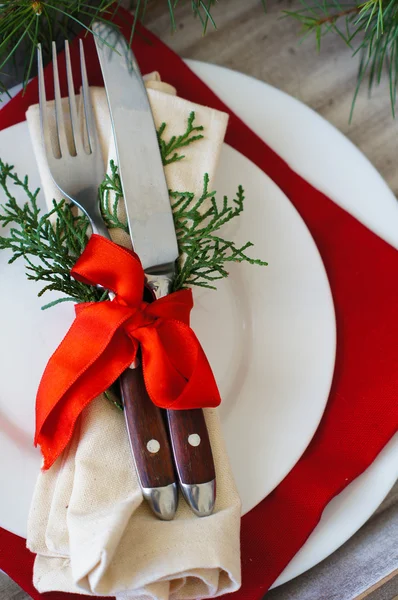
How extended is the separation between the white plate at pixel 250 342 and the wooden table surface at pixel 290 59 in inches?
8.4

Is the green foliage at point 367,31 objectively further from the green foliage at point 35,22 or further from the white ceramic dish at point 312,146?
the green foliage at point 35,22

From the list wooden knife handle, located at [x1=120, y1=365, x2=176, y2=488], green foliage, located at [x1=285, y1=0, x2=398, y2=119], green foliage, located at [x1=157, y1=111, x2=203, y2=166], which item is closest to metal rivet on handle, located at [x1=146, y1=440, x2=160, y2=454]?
wooden knife handle, located at [x1=120, y1=365, x2=176, y2=488]

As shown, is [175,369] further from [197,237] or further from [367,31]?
[367,31]

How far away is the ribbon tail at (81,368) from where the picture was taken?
613 mm

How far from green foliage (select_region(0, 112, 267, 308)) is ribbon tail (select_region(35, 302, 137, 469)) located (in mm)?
49

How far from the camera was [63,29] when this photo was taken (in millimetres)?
752

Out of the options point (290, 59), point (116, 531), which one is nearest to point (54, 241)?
point (116, 531)

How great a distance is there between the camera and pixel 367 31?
2.92 feet

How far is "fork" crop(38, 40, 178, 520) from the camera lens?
61cm

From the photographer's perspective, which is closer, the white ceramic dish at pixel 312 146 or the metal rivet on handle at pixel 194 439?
the metal rivet on handle at pixel 194 439

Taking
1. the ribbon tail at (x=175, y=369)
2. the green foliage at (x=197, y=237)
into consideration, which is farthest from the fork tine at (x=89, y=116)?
the ribbon tail at (x=175, y=369)

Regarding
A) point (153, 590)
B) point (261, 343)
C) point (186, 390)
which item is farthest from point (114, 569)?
point (261, 343)

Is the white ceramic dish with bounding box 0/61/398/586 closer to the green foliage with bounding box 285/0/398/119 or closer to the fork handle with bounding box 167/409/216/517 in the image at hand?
the green foliage with bounding box 285/0/398/119

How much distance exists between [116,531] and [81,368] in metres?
0.15
